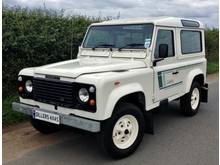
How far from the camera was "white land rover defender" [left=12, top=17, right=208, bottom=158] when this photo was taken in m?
3.56

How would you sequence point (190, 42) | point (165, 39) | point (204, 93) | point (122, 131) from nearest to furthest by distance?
point (122, 131), point (165, 39), point (190, 42), point (204, 93)

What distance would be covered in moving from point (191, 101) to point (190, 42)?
4.22 ft

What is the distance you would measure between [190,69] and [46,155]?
333cm

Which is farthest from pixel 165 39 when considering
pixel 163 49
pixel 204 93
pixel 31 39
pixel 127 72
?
pixel 31 39

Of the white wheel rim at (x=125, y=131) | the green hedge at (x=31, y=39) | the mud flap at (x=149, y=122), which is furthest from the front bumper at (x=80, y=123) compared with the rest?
the green hedge at (x=31, y=39)

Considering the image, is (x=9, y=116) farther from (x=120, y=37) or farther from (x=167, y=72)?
(x=167, y=72)

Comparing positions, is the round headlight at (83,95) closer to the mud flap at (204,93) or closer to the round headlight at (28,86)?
the round headlight at (28,86)

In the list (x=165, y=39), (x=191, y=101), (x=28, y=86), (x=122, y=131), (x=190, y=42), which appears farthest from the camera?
(x=191, y=101)

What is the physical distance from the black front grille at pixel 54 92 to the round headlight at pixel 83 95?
0.11 metres

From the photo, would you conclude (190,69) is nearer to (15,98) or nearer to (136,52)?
(136,52)

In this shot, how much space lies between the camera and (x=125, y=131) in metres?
3.94

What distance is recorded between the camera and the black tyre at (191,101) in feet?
18.5

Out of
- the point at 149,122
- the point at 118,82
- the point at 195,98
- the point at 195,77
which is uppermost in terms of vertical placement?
the point at 118,82

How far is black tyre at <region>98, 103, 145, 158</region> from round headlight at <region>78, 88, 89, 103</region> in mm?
417
